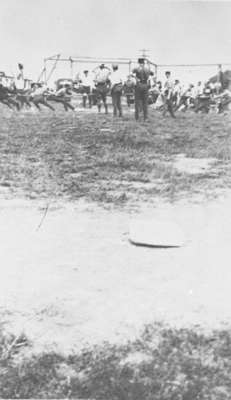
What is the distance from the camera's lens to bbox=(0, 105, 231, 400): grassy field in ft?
10.0

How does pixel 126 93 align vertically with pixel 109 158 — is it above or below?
above

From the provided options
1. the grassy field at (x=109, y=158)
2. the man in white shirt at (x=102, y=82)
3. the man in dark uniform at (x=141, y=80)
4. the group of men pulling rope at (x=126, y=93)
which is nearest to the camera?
the grassy field at (x=109, y=158)

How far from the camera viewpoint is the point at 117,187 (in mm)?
7797

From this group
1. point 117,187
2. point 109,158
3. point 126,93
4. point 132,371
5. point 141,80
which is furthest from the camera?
point 126,93

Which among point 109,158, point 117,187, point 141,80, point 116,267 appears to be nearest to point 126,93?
point 141,80

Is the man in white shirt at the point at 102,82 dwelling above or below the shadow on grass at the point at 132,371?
above

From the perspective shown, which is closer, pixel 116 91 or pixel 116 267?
pixel 116 267

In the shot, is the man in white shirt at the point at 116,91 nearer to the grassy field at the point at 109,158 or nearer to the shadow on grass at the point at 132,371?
the grassy field at the point at 109,158

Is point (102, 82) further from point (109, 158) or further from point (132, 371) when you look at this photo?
point (132, 371)

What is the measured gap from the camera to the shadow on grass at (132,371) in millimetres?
2980

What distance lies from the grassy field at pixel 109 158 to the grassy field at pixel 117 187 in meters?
0.02

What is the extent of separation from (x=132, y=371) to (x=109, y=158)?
6.83m

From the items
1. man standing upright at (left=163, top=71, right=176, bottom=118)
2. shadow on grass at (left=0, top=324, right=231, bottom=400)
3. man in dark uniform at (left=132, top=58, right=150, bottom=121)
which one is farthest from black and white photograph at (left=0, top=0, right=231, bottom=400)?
man standing upright at (left=163, top=71, right=176, bottom=118)

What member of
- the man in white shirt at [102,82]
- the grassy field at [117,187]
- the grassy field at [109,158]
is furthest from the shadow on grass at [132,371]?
the man in white shirt at [102,82]
